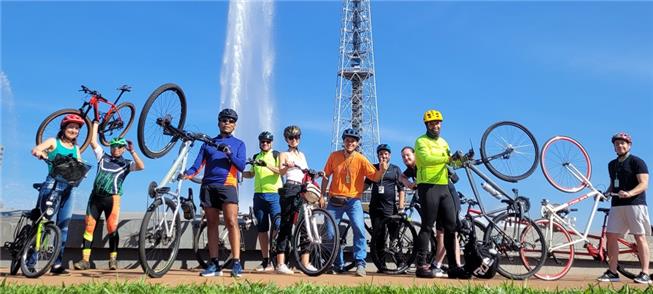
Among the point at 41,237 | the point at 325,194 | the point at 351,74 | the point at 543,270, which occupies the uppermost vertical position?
the point at 351,74

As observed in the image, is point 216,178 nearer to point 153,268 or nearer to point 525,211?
point 153,268

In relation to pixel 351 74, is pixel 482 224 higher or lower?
lower

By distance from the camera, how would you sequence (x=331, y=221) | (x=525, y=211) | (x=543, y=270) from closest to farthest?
→ (x=331, y=221)
(x=525, y=211)
(x=543, y=270)

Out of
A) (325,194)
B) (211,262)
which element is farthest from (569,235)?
(211,262)

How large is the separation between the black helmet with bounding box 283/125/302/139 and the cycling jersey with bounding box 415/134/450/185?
1634mm

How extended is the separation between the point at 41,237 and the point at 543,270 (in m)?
6.54

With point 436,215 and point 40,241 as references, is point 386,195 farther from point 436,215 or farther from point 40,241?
point 40,241

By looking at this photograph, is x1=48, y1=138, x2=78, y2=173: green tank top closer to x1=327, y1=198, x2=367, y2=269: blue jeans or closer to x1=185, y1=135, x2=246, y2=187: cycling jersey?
x1=185, y1=135, x2=246, y2=187: cycling jersey

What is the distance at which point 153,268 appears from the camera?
22.2ft

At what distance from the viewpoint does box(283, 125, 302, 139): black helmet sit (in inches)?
311

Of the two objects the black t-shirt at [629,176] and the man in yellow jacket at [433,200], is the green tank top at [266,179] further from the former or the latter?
the black t-shirt at [629,176]

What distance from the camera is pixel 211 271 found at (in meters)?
6.74

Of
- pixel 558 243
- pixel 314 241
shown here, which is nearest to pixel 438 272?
pixel 314 241

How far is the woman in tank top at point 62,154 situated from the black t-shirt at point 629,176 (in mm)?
6914
